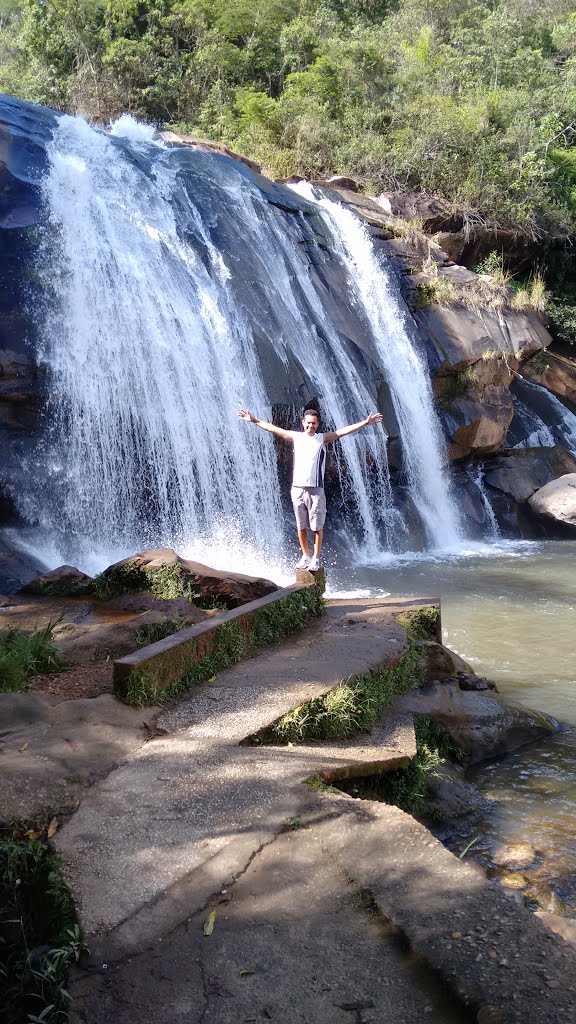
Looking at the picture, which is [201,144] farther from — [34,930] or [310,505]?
[34,930]

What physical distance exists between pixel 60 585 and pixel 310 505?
2.69 meters

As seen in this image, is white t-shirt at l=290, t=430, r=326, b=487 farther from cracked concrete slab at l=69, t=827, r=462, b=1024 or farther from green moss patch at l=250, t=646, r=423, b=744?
cracked concrete slab at l=69, t=827, r=462, b=1024

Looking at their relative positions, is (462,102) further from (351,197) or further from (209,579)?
(209,579)

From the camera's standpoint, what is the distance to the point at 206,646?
582 centimetres

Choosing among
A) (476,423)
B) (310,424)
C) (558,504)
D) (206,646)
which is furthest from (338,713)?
(476,423)

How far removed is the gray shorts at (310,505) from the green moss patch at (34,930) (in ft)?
14.6

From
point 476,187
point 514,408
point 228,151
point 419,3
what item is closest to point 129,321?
point 228,151

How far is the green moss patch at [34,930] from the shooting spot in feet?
8.75

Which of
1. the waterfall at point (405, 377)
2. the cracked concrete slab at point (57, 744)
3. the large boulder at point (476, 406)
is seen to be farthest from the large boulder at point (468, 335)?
the cracked concrete slab at point (57, 744)

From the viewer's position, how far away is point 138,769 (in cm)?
416

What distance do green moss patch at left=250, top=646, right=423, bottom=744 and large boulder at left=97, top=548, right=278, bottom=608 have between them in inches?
83.0

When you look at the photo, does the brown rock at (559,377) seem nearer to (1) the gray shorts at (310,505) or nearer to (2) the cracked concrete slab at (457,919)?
(1) the gray shorts at (310,505)

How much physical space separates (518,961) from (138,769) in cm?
210

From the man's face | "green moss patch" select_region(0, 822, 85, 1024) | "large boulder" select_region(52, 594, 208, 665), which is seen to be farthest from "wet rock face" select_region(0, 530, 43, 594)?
"green moss patch" select_region(0, 822, 85, 1024)
